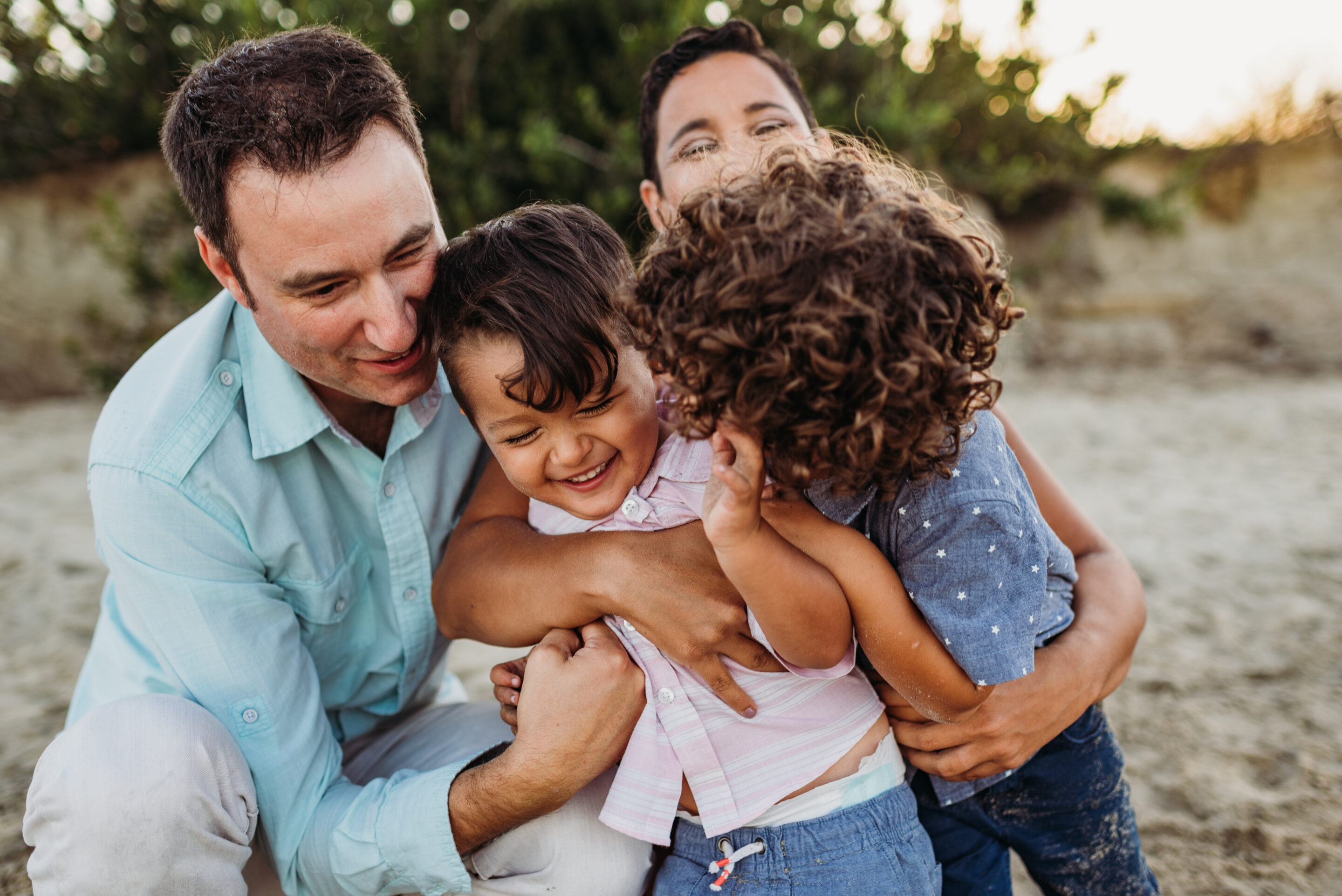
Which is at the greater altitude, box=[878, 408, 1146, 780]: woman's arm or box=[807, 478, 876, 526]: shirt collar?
box=[807, 478, 876, 526]: shirt collar

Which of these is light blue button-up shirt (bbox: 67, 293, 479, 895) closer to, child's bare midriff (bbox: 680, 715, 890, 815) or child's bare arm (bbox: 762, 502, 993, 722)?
child's bare midriff (bbox: 680, 715, 890, 815)

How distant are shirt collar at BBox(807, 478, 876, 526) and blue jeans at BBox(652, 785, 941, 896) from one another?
23.9 inches

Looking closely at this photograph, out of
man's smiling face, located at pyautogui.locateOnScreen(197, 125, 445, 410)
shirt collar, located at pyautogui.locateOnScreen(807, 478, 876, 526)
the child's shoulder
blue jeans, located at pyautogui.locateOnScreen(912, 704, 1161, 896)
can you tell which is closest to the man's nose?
man's smiling face, located at pyautogui.locateOnScreen(197, 125, 445, 410)

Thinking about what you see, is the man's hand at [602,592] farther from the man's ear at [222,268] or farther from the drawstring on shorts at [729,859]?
the man's ear at [222,268]

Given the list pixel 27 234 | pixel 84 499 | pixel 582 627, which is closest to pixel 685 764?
pixel 582 627

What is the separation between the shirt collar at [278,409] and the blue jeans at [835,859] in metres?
1.20

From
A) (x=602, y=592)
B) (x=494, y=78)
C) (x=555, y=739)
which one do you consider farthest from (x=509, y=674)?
(x=494, y=78)

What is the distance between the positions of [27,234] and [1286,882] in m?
8.88

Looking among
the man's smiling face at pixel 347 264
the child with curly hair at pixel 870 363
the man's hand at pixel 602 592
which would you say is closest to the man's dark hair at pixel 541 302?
the man's smiling face at pixel 347 264

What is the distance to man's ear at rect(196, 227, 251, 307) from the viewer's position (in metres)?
1.99

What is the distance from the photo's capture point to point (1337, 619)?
354cm

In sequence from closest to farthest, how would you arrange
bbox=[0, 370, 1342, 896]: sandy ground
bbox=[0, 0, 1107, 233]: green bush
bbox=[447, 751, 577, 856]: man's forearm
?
bbox=[447, 751, 577, 856]: man's forearm < bbox=[0, 370, 1342, 896]: sandy ground < bbox=[0, 0, 1107, 233]: green bush

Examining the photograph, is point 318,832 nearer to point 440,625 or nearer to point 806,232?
point 440,625

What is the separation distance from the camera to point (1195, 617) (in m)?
3.62
